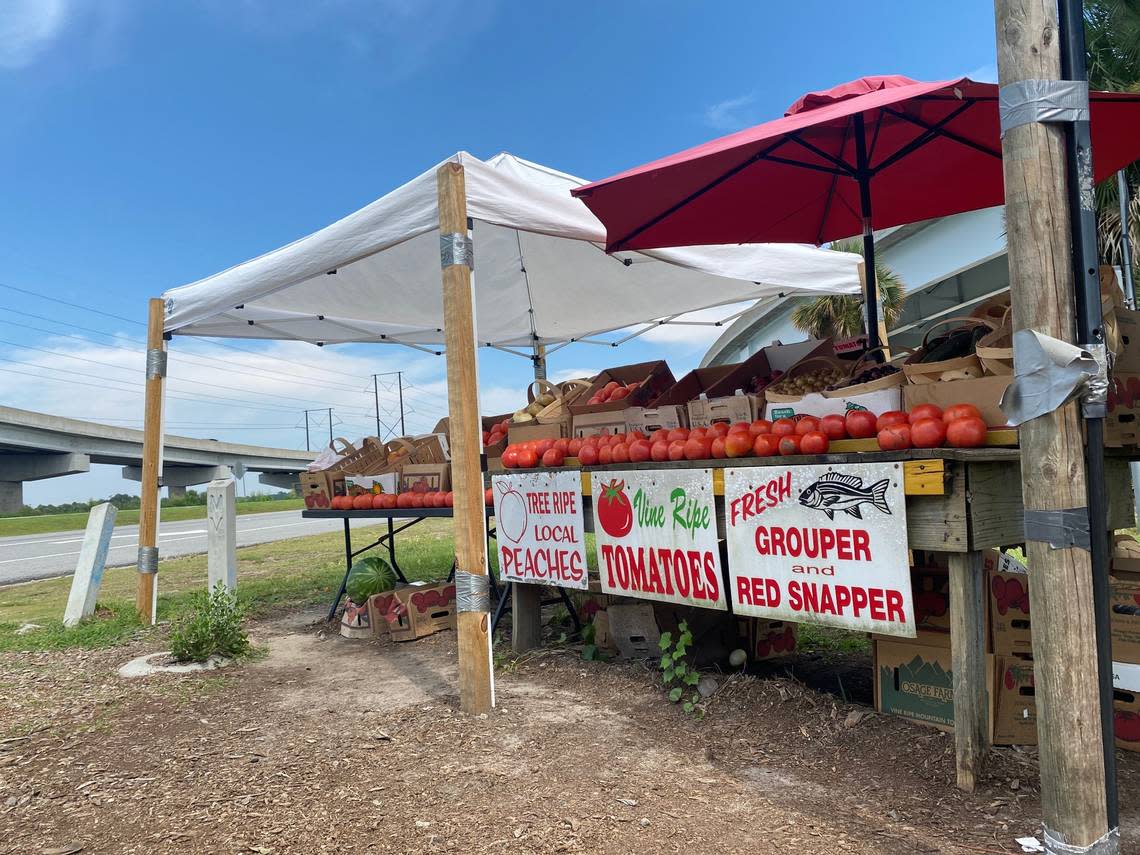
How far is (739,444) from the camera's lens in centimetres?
377

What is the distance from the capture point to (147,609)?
717cm

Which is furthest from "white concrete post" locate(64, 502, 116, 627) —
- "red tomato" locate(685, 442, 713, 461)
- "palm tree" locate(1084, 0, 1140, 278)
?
"palm tree" locate(1084, 0, 1140, 278)

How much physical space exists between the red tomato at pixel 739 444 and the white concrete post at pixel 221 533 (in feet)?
14.7

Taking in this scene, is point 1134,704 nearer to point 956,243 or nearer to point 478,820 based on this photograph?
point 478,820

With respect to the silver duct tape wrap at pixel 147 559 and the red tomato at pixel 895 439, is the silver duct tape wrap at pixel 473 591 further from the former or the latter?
the silver duct tape wrap at pixel 147 559

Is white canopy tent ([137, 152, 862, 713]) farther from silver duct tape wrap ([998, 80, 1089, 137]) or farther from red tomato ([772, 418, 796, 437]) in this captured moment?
silver duct tape wrap ([998, 80, 1089, 137])

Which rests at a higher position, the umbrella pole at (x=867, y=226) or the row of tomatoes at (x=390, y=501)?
the umbrella pole at (x=867, y=226)

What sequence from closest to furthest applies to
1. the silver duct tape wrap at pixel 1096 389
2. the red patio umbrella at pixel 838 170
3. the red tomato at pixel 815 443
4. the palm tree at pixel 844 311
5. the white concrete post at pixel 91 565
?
1. the silver duct tape wrap at pixel 1096 389
2. the red tomato at pixel 815 443
3. the red patio umbrella at pixel 838 170
4. the white concrete post at pixel 91 565
5. the palm tree at pixel 844 311

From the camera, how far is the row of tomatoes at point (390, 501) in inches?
251

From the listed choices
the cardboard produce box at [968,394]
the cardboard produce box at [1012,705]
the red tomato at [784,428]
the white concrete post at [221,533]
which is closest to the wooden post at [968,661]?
the cardboard produce box at [1012,705]

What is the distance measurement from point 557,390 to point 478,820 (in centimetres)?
351

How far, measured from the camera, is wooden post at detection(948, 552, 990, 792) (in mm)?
2982

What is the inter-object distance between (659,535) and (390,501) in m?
3.26

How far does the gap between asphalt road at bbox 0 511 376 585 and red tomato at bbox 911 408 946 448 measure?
1404 centimetres
